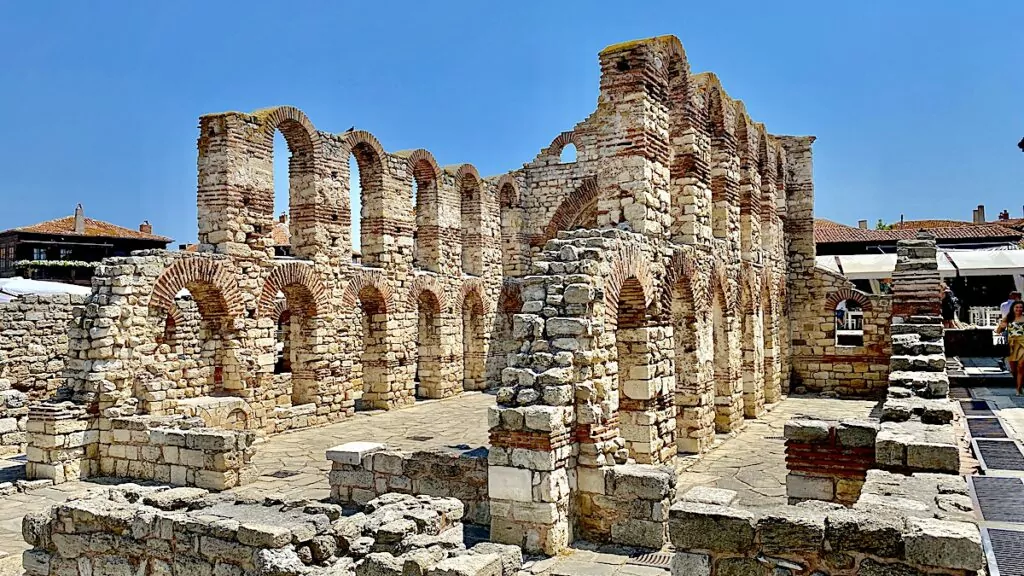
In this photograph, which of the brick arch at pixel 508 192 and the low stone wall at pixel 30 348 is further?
the brick arch at pixel 508 192

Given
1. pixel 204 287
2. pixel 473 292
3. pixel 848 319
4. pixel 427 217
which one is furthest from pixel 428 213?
pixel 848 319

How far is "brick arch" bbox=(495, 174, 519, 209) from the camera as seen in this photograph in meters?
22.6

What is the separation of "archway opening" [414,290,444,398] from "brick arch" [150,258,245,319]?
20.1 feet

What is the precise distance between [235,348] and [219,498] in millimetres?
7097

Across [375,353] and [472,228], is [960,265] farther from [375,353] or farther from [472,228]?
[375,353]

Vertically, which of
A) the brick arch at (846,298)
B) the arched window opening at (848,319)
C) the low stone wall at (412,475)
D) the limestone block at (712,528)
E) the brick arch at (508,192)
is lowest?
the low stone wall at (412,475)

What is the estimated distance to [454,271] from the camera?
67.1 feet

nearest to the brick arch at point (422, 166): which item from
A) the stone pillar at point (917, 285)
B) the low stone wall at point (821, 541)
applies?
the stone pillar at point (917, 285)

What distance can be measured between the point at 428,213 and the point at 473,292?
9.13ft

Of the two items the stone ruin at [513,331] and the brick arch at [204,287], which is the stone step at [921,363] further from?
the brick arch at [204,287]

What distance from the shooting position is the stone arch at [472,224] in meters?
21.5

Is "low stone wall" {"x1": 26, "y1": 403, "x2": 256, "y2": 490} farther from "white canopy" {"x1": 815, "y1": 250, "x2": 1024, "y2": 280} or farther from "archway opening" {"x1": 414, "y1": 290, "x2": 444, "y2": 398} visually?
"white canopy" {"x1": 815, "y1": 250, "x2": 1024, "y2": 280}

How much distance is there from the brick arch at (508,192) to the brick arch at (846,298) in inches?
368

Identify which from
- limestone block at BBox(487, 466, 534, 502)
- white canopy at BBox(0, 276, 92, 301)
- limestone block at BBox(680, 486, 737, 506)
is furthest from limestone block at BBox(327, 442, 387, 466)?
white canopy at BBox(0, 276, 92, 301)
